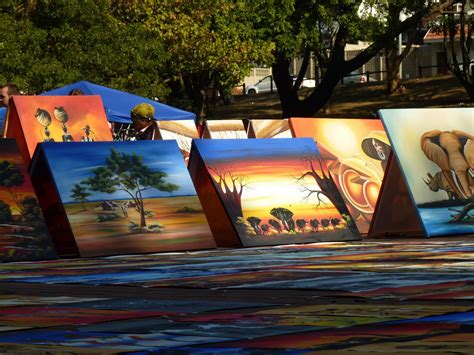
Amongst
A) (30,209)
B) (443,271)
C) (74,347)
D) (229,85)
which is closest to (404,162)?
(30,209)

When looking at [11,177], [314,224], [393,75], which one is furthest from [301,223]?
[393,75]

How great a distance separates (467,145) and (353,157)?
135 cm

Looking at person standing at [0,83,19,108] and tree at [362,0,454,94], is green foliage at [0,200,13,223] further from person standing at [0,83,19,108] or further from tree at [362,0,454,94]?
tree at [362,0,454,94]

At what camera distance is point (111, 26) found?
32.7 meters

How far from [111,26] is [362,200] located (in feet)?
62.6

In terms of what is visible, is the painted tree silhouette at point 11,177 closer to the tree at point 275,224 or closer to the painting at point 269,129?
the tree at point 275,224

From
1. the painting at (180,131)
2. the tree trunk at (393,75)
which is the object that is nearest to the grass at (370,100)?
the tree trunk at (393,75)

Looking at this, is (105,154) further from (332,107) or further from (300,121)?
(332,107)

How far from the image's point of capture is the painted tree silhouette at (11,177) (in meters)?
11.1

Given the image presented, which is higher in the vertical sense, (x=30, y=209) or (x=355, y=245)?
(x=30, y=209)

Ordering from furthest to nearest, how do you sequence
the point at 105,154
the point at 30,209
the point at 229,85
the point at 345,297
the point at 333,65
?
the point at 333,65, the point at 229,85, the point at 105,154, the point at 30,209, the point at 345,297

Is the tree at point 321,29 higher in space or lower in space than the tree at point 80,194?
lower

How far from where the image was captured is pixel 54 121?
1434 centimetres

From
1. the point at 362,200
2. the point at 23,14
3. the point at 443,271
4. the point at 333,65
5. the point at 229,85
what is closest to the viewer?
the point at 443,271
